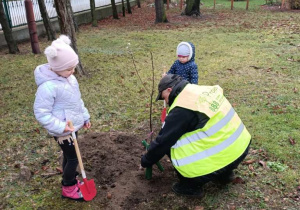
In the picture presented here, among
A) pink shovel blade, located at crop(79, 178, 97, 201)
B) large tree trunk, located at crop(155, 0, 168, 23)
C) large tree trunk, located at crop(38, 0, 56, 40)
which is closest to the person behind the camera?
pink shovel blade, located at crop(79, 178, 97, 201)

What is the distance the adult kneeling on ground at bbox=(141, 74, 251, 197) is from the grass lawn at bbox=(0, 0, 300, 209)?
485 millimetres

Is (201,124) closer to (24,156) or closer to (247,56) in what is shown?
(24,156)

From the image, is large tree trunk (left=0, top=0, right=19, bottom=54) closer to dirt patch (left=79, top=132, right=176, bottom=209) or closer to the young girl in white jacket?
dirt patch (left=79, top=132, right=176, bottom=209)

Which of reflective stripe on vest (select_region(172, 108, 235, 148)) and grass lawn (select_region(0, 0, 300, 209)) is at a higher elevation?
reflective stripe on vest (select_region(172, 108, 235, 148))

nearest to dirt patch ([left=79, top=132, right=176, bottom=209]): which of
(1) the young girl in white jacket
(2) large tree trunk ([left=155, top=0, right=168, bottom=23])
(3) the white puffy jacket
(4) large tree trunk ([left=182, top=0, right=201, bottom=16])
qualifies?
(1) the young girl in white jacket

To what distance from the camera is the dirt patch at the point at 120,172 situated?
2877 mm

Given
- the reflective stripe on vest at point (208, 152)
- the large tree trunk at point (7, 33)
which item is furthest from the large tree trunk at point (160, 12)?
the reflective stripe on vest at point (208, 152)

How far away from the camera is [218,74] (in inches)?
258

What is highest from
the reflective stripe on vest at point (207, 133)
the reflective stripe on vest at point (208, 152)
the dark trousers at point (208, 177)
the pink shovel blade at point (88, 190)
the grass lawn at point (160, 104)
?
the reflective stripe on vest at point (207, 133)

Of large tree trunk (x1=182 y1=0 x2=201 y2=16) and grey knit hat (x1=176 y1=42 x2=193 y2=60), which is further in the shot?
large tree trunk (x1=182 y1=0 x2=201 y2=16)

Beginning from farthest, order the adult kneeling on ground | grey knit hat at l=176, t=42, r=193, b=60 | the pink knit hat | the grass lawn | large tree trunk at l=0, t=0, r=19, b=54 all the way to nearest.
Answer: large tree trunk at l=0, t=0, r=19, b=54, grey knit hat at l=176, t=42, r=193, b=60, the grass lawn, the adult kneeling on ground, the pink knit hat

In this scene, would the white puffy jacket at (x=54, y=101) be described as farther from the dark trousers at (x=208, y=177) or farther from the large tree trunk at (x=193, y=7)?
the large tree trunk at (x=193, y=7)

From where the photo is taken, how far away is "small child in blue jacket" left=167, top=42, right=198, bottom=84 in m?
3.98

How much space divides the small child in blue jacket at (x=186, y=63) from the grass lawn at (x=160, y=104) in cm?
74
